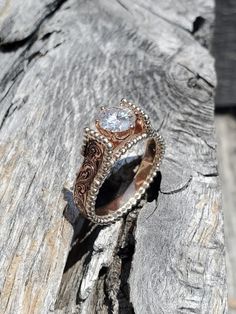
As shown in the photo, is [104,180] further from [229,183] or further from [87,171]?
[229,183]

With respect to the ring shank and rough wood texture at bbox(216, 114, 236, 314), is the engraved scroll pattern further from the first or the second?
rough wood texture at bbox(216, 114, 236, 314)

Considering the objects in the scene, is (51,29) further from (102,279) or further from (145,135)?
(102,279)

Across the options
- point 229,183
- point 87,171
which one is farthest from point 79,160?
point 229,183

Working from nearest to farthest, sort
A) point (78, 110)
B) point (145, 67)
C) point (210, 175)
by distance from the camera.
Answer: point (210, 175)
point (78, 110)
point (145, 67)

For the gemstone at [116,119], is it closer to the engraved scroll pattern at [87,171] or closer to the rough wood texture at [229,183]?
the engraved scroll pattern at [87,171]

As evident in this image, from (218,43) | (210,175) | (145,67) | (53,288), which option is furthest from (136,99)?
(218,43)

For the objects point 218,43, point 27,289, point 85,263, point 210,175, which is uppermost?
point 27,289
